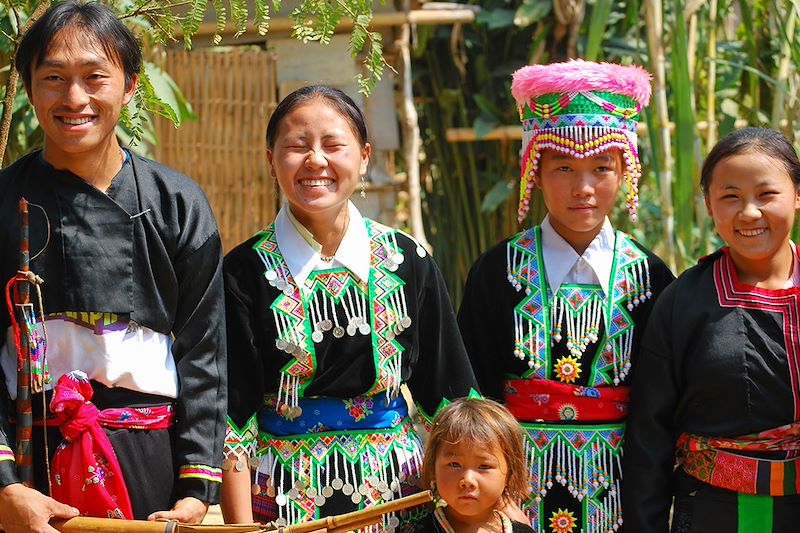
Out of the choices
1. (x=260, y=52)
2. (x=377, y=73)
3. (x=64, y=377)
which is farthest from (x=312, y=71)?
(x=64, y=377)

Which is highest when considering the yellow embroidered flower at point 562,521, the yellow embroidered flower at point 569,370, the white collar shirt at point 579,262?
the white collar shirt at point 579,262

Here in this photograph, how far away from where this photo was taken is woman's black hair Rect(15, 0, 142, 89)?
2.63 meters

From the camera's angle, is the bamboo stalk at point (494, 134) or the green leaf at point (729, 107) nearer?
the bamboo stalk at point (494, 134)

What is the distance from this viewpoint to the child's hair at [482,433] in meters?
2.92

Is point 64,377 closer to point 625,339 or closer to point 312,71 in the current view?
point 625,339

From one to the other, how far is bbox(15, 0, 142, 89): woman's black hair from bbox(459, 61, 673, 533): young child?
4.17 feet

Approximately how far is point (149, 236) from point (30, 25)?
2.07 ft

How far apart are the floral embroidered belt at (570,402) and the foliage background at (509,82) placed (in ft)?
7.54

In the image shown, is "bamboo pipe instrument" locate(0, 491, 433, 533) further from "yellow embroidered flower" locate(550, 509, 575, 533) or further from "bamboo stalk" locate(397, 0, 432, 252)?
"bamboo stalk" locate(397, 0, 432, 252)

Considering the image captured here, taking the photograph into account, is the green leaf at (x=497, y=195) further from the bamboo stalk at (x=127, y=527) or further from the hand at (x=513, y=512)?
the bamboo stalk at (x=127, y=527)

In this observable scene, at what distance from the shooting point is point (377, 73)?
10.9 ft

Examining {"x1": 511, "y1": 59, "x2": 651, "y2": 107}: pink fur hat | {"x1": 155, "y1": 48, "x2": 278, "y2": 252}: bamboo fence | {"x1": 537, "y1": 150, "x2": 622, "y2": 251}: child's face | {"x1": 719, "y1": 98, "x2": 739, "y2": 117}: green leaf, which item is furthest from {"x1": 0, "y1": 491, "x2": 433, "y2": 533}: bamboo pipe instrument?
{"x1": 719, "y1": 98, "x2": 739, "y2": 117}: green leaf

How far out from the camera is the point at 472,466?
2.93 meters

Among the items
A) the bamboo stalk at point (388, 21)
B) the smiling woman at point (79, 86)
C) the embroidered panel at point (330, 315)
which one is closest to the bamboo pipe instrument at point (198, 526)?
the embroidered panel at point (330, 315)
